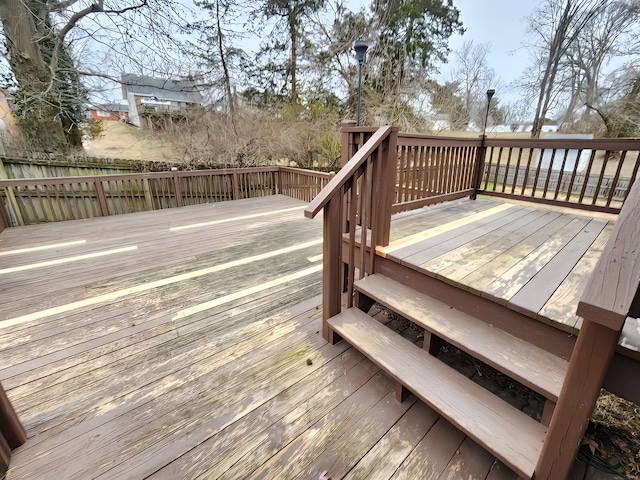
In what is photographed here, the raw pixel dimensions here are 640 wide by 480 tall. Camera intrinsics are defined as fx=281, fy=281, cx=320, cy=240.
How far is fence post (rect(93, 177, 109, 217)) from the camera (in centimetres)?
511

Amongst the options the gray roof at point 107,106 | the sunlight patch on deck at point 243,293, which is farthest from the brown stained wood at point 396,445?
the gray roof at point 107,106

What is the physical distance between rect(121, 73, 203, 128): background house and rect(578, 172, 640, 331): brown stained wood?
30.4 ft

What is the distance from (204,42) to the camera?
335 inches

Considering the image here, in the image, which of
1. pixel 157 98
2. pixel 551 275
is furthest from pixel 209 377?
pixel 157 98

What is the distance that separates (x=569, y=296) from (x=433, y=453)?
104 centimetres

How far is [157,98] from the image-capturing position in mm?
8867

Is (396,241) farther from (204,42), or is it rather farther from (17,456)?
(204,42)

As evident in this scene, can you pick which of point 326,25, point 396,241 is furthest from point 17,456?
point 326,25

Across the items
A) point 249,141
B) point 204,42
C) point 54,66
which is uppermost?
point 204,42

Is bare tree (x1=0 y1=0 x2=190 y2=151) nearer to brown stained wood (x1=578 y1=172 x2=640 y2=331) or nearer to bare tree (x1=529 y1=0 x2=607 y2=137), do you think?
brown stained wood (x1=578 y1=172 x2=640 y2=331)

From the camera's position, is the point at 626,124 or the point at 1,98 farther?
the point at 626,124

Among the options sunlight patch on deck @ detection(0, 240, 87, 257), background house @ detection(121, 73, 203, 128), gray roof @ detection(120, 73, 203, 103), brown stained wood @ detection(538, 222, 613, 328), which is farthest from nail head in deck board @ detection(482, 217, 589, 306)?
gray roof @ detection(120, 73, 203, 103)

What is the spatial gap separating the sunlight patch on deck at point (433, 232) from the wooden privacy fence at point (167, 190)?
3117 mm

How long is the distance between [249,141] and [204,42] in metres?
3.59
